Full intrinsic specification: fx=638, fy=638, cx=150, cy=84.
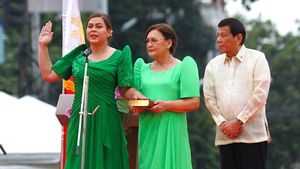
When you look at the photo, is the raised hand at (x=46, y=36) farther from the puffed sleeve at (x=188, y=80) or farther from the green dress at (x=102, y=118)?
the puffed sleeve at (x=188, y=80)

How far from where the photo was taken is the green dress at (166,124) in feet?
18.3

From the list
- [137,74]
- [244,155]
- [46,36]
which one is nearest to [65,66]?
[46,36]

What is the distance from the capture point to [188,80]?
5.67 m

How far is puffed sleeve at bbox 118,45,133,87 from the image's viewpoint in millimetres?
5457

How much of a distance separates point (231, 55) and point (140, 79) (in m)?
0.91

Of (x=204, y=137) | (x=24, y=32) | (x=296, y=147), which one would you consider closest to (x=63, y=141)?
(x=24, y=32)

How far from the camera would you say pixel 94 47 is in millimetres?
5562

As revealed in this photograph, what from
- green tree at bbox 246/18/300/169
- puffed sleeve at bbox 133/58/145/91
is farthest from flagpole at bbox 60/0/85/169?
green tree at bbox 246/18/300/169

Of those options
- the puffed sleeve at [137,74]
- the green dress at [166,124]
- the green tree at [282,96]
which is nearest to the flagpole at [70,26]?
the puffed sleeve at [137,74]

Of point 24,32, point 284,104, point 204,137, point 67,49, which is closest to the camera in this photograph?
point 67,49

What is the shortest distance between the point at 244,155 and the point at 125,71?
1.35m

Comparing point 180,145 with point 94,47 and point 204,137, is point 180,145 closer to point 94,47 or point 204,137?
point 94,47

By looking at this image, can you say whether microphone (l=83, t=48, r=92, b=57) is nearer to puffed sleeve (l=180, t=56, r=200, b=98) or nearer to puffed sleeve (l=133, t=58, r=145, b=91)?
puffed sleeve (l=133, t=58, r=145, b=91)

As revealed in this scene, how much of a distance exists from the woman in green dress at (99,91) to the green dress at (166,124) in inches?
9.7
